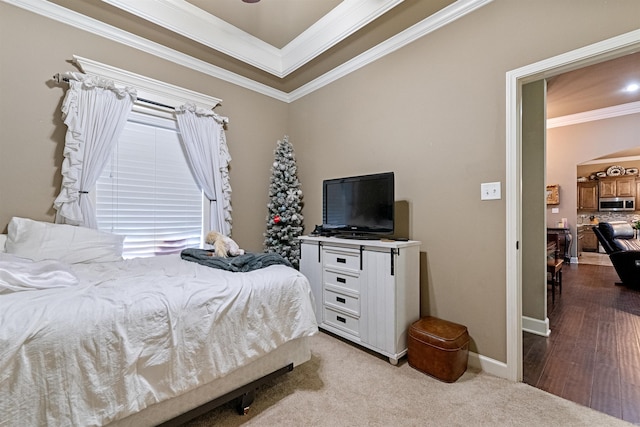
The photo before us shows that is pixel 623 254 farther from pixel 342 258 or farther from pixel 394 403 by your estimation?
pixel 394 403

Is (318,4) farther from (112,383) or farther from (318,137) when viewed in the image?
(112,383)

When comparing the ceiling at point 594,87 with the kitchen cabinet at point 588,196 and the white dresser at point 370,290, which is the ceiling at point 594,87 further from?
the kitchen cabinet at point 588,196

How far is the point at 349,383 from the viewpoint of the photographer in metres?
1.91

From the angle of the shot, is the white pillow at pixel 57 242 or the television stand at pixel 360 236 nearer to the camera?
the white pillow at pixel 57 242

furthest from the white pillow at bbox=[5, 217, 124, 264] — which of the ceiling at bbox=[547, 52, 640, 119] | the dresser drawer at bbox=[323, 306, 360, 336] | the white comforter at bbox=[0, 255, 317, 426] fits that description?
the ceiling at bbox=[547, 52, 640, 119]

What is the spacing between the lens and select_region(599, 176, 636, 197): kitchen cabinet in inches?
304

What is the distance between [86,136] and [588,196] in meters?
11.9

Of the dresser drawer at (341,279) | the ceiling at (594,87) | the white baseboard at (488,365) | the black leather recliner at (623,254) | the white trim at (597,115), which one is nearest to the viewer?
the white baseboard at (488,365)

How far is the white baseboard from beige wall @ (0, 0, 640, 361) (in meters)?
0.04

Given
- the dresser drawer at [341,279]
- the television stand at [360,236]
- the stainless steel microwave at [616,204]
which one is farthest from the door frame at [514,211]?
the stainless steel microwave at [616,204]

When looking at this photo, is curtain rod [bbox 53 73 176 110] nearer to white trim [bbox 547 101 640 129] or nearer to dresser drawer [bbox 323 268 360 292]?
dresser drawer [bbox 323 268 360 292]

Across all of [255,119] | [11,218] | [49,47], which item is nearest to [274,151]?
[255,119]

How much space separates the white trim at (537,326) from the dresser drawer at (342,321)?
1849 millimetres

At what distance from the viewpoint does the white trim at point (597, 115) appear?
4918mm
